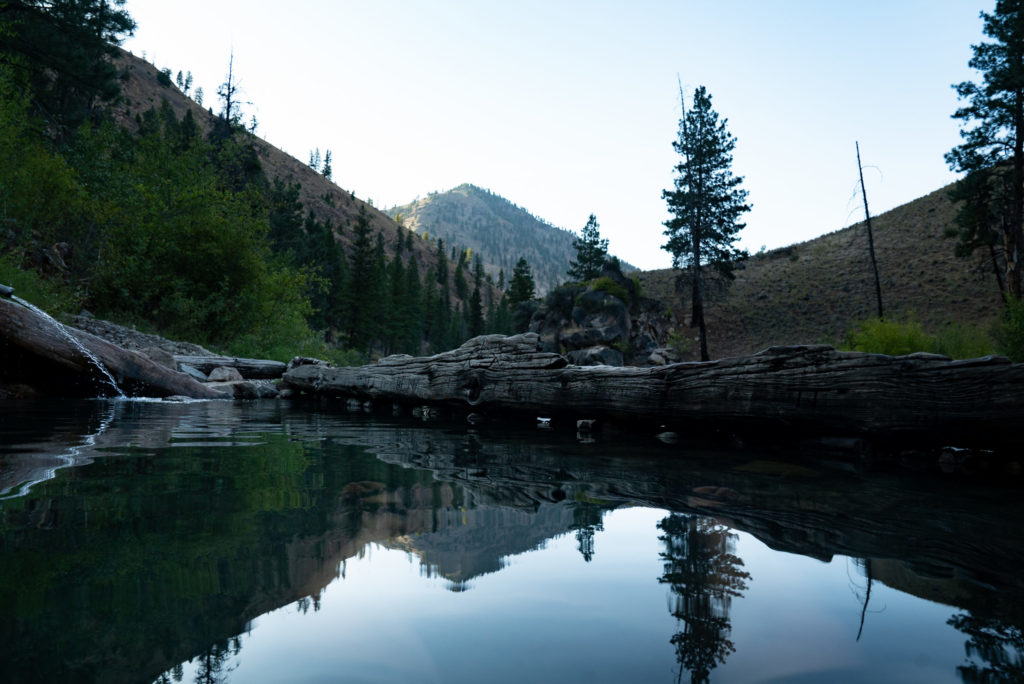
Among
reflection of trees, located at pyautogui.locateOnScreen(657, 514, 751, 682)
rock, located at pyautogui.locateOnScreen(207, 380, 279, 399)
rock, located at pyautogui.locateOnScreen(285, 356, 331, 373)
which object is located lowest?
reflection of trees, located at pyautogui.locateOnScreen(657, 514, 751, 682)

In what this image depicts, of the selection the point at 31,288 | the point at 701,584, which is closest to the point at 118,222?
the point at 31,288

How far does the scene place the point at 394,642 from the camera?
3.75 feet

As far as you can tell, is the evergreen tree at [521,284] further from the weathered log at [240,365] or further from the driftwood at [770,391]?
the driftwood at [770,391]

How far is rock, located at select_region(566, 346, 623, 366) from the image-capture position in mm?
26141

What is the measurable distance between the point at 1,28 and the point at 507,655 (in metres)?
21.5

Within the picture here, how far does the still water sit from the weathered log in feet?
31.4

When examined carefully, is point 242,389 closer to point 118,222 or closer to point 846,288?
point 118,222

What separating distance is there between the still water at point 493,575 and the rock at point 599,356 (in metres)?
22.9

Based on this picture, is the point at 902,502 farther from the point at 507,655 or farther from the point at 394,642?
the point at 394,642

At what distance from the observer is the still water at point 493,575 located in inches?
42.0

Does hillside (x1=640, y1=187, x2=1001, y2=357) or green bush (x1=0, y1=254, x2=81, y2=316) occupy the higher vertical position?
hillside (x1=640, y1=187, x2=1001, y2=357)

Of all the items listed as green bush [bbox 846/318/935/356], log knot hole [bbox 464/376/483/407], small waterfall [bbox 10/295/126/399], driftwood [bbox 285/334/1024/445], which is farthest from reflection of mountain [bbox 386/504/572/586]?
green bush [bbox 846/318/935/356]

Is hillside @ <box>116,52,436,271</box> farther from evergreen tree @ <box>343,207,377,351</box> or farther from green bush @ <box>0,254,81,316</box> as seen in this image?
green bush @ <box>0,254,81,316</box>

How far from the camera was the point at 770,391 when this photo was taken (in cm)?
406
